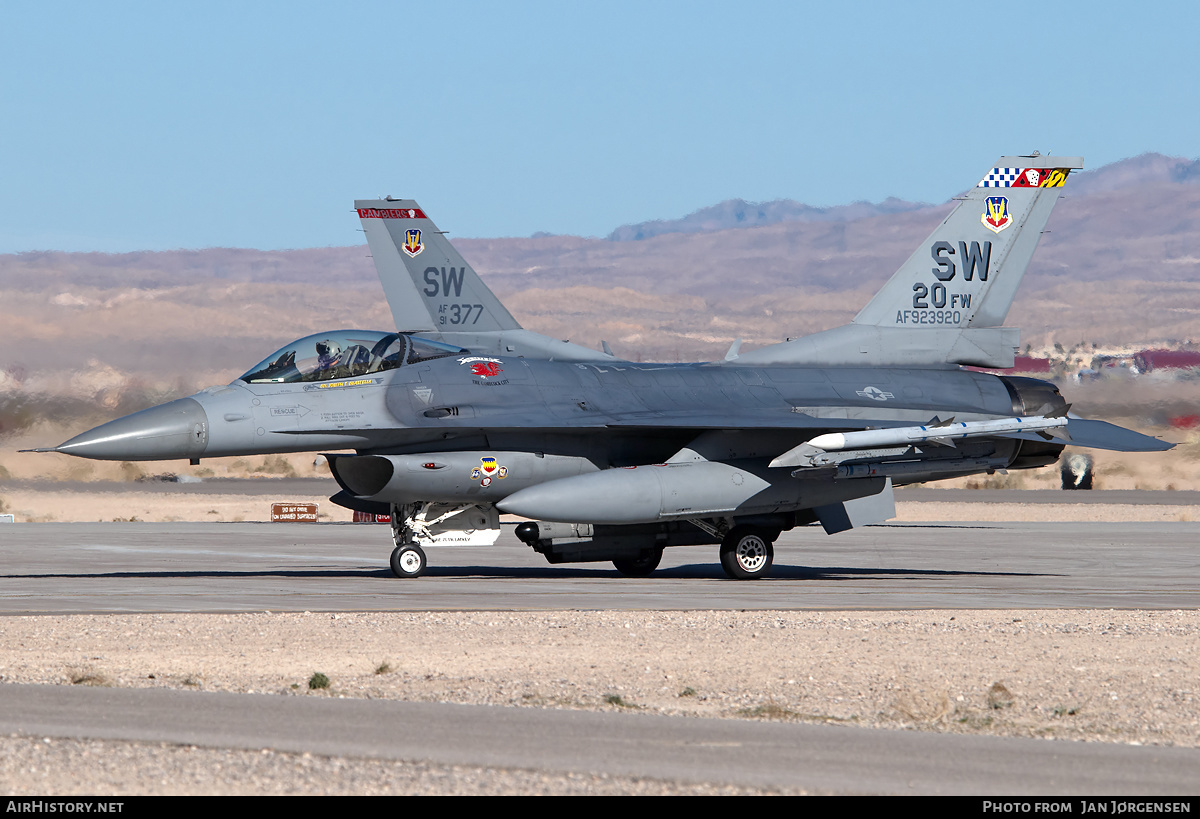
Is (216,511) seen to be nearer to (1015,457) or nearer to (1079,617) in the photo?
(1015,457)

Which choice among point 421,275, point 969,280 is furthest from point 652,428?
point 421,275

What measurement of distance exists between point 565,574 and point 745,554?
269cm

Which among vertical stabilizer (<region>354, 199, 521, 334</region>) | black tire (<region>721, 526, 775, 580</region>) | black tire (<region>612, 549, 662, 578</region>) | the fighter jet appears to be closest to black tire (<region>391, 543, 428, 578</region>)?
the fighter jet

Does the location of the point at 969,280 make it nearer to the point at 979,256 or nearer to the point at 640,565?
the point at 979,256

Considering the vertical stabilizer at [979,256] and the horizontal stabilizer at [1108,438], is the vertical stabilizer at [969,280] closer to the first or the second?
the vertical stabilizer at [979,256]

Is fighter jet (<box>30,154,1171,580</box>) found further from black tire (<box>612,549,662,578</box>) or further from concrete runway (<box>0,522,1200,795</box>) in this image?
concrete runway (<box>0,522,1200,795</box>)

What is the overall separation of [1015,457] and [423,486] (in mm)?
8319

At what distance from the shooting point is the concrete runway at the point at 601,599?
23.3ft

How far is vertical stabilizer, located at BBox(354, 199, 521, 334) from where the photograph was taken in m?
30.6

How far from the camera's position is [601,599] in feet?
53.4

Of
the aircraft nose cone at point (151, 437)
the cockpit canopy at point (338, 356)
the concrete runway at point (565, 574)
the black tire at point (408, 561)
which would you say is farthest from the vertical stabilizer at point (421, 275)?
the aircraft nose cone at point (151, 437)

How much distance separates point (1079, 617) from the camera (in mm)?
14672

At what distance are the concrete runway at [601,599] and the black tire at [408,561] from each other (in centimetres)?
18

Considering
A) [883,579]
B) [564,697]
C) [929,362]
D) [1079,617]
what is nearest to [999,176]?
[929,362]
